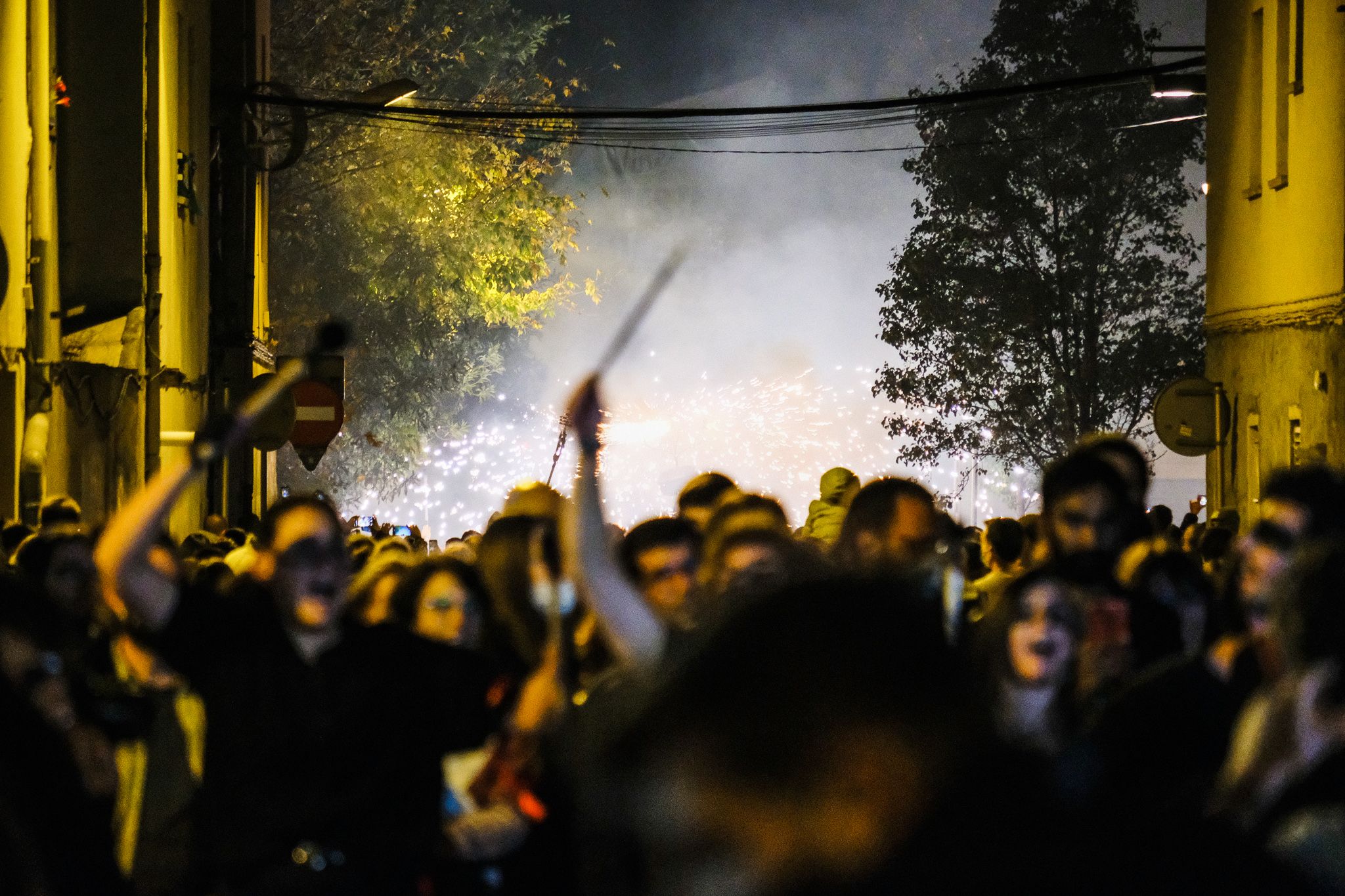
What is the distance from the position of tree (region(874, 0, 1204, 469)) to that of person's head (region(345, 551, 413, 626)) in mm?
33516

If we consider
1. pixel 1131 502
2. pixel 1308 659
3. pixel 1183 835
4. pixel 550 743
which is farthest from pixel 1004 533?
pixel 1183 835

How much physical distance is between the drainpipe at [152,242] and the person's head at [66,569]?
10016 millimetres

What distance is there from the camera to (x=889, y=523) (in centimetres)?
565

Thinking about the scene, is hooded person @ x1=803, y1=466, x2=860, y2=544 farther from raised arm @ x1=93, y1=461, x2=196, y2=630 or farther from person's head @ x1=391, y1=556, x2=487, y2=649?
raised arm @ x1=93, y1=461, x2=196, y2=630

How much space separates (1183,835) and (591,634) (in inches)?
137

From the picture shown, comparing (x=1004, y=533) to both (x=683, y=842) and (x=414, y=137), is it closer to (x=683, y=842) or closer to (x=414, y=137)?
(x=683, y=842)

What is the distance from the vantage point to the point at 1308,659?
3.17 metres

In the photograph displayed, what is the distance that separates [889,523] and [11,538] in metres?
5.50

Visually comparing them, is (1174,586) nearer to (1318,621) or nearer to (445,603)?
(445,603)

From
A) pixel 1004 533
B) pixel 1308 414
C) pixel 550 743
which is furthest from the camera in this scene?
pixel 1308 414

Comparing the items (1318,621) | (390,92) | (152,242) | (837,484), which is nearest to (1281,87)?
(390,92)

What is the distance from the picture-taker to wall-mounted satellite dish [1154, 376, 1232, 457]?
1603 centimetres

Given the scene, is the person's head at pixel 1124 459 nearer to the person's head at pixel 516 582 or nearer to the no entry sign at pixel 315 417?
the person's head at pixel 516 582

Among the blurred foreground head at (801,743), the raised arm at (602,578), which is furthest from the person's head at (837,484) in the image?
the blurred foreground head at (801,743)
